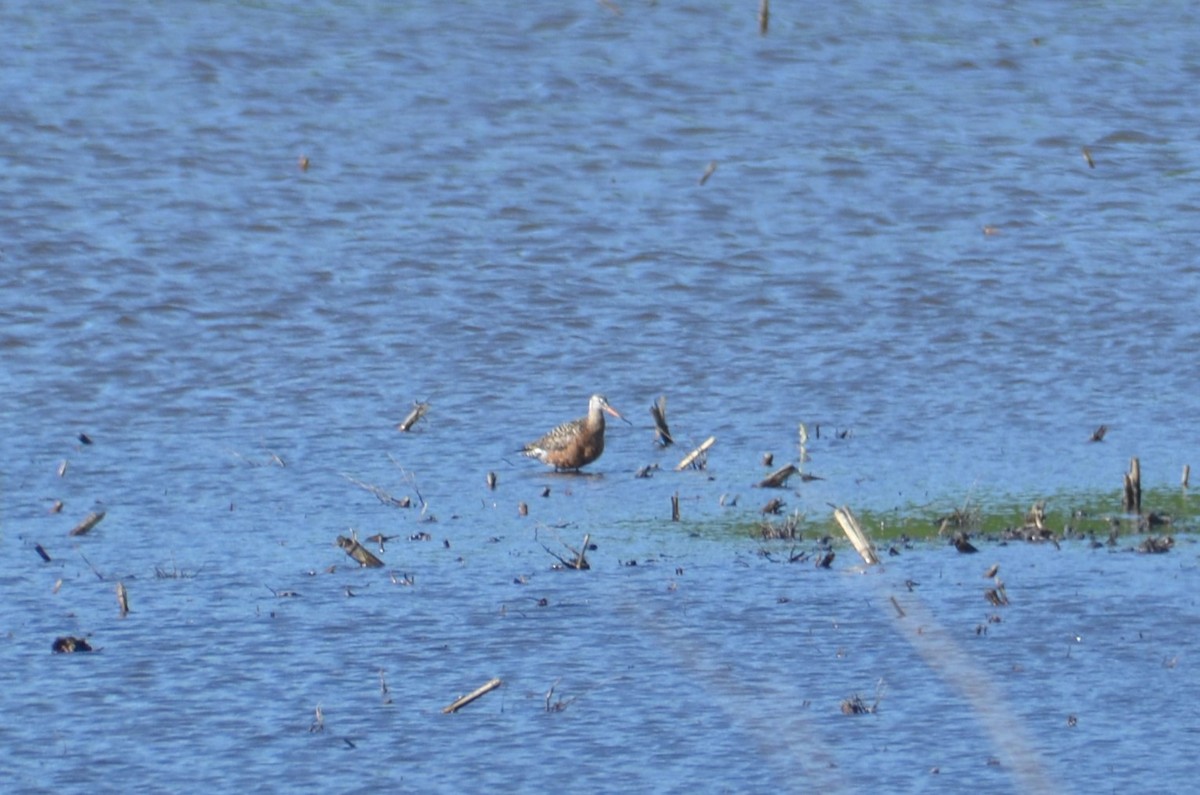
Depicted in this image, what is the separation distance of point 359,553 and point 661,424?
3.16 m

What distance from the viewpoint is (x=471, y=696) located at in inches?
312

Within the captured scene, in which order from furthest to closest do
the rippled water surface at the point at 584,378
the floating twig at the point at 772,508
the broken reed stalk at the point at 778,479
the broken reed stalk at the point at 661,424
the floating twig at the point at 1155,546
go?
the broken reed stalk at the point at 661,424, the broken reed stalk at the point at 778,479, the floating twig at the point at 772,508, the floating twig at the point at 1155,546, the rippled water surface at the point at 584,378

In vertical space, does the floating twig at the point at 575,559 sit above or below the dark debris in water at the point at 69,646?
below

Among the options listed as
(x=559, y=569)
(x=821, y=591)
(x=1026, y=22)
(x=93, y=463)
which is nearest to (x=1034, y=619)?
(x=821, y=591)

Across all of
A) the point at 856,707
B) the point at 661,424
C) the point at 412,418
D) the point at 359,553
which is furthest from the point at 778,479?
the point at 856,707

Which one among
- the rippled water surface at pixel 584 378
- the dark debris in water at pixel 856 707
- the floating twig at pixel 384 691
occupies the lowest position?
the rippled water surface at pixel 584 378

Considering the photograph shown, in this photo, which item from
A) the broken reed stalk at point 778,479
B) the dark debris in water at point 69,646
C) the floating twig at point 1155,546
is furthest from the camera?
the broken reed stalk at point 778,479

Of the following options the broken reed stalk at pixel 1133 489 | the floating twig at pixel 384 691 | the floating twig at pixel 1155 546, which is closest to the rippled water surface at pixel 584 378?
the floating twig at pixel 384 691

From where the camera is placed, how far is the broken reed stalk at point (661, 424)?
1280 centimetres

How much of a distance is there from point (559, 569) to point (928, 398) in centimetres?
418

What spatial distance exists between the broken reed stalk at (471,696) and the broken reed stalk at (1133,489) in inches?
158

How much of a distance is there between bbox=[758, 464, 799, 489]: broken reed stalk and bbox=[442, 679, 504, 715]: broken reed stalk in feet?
11.4

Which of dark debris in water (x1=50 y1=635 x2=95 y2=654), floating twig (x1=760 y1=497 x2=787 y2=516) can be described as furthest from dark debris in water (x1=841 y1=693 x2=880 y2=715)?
Result: dark debris in water (x1=50 y1=635 x2=95 y2=654)

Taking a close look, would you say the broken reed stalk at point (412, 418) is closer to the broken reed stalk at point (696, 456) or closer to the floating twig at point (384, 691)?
the broken reed stalk at point (696, 456)
